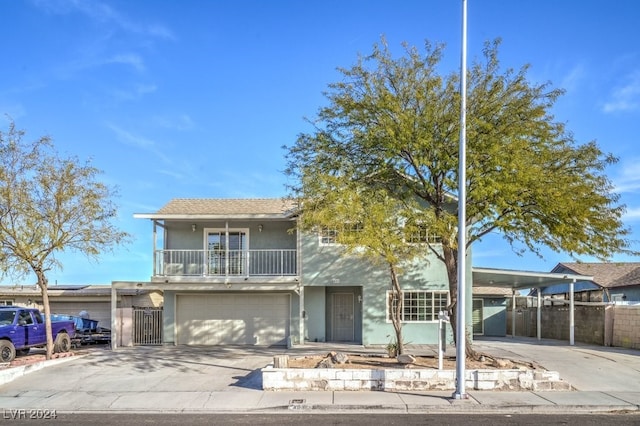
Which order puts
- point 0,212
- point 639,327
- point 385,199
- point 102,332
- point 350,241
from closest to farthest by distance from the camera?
point 350,241 → point 385,199 → point 0,212 → point 639,327 → point 102,332

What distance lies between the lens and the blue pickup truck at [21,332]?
18.9 m

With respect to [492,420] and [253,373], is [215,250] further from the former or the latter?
[492,420]

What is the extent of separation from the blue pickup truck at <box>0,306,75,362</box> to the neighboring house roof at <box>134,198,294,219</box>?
5.08 meters

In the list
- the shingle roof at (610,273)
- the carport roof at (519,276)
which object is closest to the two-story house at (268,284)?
the carport roof at (519,276)

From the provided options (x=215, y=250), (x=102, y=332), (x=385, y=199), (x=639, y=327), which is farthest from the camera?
(x=102, y=332)

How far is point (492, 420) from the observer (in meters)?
10.8

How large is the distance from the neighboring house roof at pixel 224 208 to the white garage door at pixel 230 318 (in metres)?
3.40

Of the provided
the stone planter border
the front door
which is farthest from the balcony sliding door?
the front door

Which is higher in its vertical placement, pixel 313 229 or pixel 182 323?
pixel 313 229

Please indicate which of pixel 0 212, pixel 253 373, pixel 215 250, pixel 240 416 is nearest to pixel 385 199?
pixel 253 373

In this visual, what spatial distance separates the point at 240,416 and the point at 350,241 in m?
5.05

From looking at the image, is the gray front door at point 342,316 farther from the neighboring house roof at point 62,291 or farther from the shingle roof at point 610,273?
the shingle roof at point 610,273

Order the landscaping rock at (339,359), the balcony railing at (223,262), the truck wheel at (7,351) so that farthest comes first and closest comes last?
the balcony railing at (223,262), the truck wheel at (7,351), the landscaping rock at (339,359)

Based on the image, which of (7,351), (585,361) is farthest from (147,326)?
(585,361)
